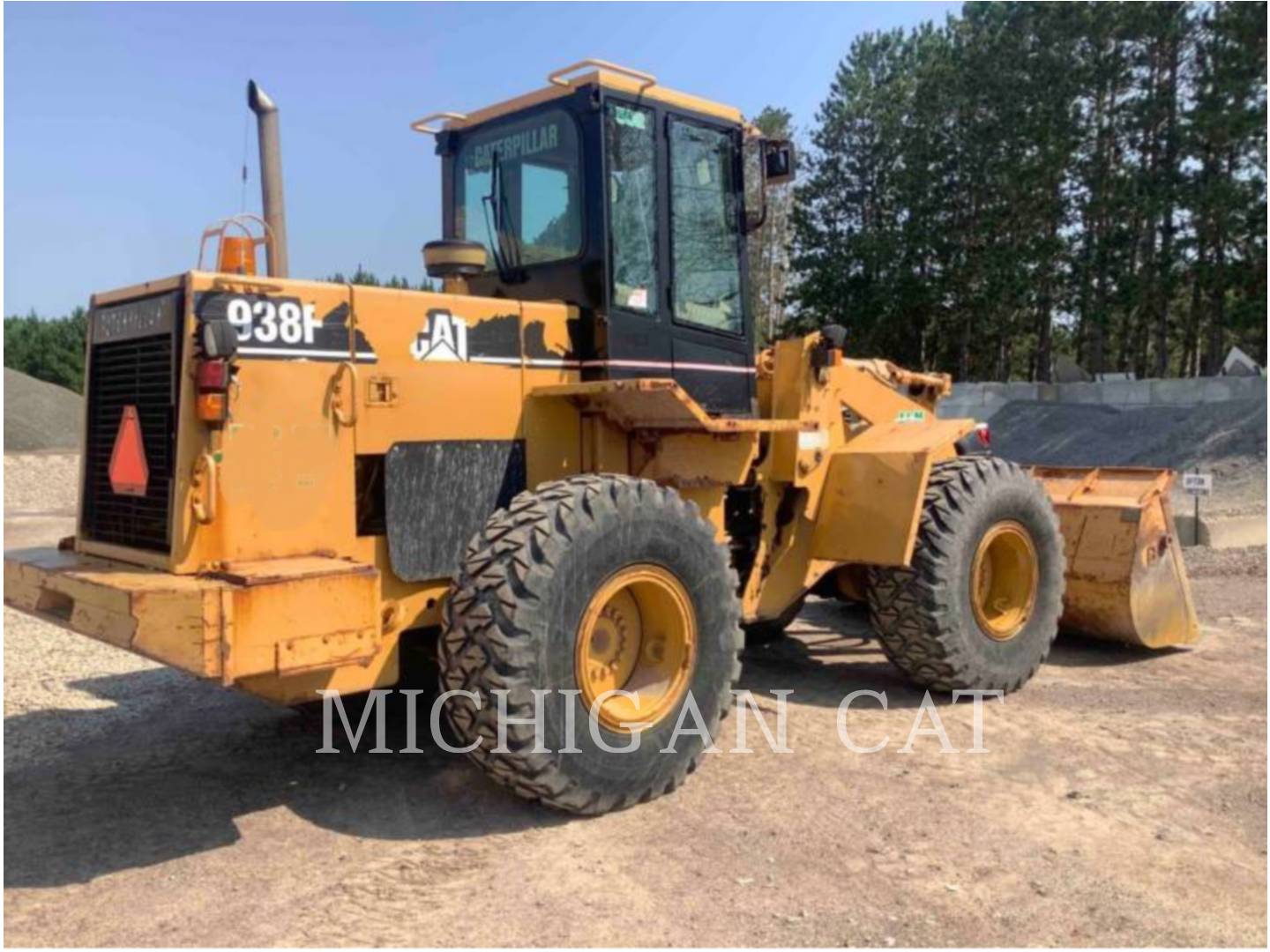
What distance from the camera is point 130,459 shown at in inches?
175

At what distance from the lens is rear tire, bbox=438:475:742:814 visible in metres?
4.15

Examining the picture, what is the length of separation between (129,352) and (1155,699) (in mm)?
5646

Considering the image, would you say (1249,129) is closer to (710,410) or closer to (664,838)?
(710,410)

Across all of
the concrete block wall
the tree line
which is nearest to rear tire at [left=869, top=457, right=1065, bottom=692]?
the concrete block wall

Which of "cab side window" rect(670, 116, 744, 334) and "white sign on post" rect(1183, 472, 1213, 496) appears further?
"white sign on post" rect(1183, 472, 1213, 496)

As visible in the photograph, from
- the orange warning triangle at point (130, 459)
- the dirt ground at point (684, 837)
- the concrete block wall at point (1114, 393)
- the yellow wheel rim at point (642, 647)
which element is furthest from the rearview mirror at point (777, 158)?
the concrete block wall at point (1114, 393)

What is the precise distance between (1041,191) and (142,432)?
27988 mm

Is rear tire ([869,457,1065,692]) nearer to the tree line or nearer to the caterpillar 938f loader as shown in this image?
the caterpillar 938f loader

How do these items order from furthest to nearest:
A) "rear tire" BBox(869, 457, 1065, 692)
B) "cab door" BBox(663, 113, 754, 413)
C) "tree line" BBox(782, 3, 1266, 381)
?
1. "tree line" BBox(782, 3, 1266, 381)
2. "rear tire" BBox(869, 457, 1065, 692)
3. "cab door" BBox(663, 113, 754, 413)

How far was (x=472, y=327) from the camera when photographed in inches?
191

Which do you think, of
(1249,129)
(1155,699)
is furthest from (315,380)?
(1249,129)

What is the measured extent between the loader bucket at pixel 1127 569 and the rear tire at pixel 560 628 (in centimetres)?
374

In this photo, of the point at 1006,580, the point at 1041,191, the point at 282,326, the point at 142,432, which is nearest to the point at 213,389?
the point at 282,326

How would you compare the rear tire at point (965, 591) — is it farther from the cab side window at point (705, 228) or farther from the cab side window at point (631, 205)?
the cab side window at point (631, 205)
